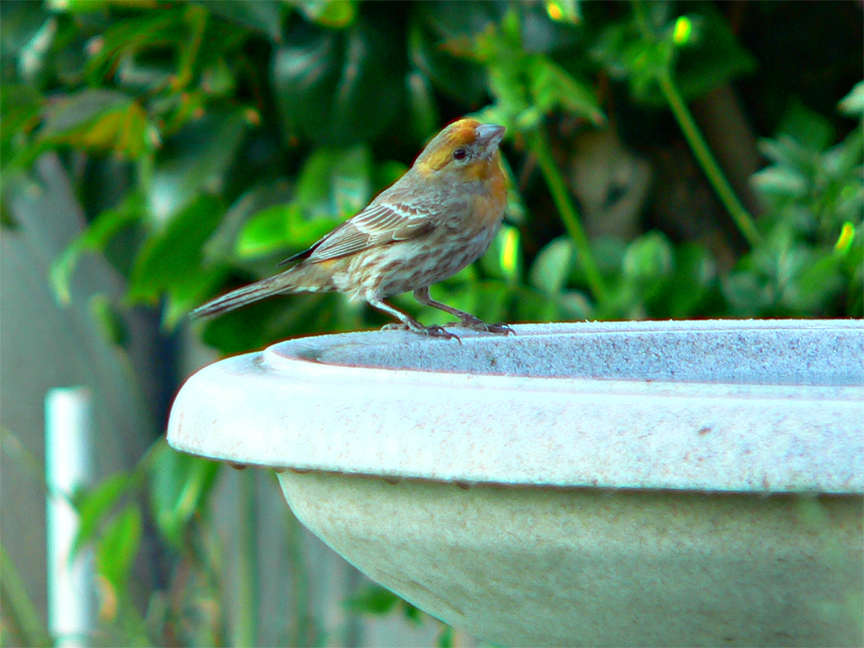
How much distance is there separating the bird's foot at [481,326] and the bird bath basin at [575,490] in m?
0.61

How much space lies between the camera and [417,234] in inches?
86.0

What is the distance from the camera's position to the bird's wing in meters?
2.22

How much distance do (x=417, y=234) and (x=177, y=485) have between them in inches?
34.9

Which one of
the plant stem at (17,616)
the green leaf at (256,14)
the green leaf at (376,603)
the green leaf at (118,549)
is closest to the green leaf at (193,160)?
the green leaf at (256,14)

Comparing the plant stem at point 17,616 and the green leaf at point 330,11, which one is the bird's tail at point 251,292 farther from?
the plant stem at point 17,616

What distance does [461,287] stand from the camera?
2.41 m

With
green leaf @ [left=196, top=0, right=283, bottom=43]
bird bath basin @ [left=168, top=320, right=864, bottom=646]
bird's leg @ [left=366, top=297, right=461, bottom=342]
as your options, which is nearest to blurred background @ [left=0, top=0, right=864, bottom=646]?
green leaf @ [left=196, top=0, right=283, bottom=43]

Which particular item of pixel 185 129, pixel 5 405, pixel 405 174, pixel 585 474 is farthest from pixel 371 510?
pixel 5 405

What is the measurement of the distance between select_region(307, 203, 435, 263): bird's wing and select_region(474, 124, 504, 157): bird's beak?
209 mm

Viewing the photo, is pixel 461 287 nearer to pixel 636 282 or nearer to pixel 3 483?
pixel 636 282

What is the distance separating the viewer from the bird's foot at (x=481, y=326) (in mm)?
1643

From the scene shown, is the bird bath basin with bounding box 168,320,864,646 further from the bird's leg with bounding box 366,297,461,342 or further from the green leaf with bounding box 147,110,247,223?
the green leaf with bounding box 147,110,247,223

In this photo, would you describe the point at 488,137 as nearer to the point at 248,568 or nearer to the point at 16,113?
the point at 16,113

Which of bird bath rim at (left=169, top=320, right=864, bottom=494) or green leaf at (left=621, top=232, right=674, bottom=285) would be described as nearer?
bird bath rim at (left=169, top=320, right=864, bottom=494)
